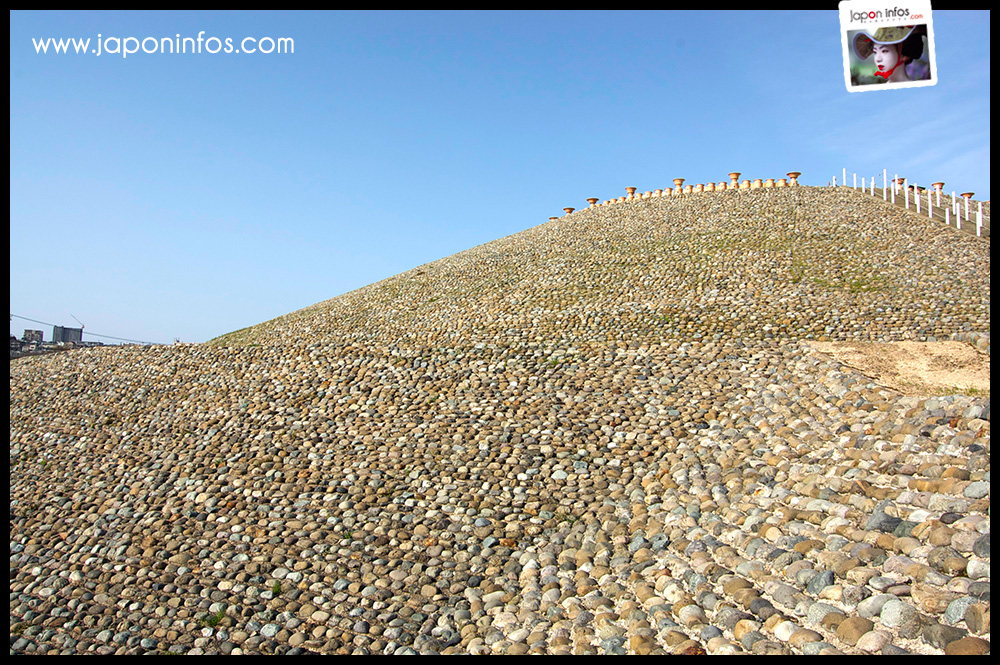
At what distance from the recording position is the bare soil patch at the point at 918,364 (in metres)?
11.2

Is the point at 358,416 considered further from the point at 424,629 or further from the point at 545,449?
the point at 424,629

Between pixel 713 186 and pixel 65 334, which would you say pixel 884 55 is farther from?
pixel 65 334

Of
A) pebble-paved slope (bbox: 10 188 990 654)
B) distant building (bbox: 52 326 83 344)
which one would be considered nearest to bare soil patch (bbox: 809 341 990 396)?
pebble-paved slope (bbox: 10 188 990 654)

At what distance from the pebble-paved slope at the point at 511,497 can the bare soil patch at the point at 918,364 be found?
688 mm

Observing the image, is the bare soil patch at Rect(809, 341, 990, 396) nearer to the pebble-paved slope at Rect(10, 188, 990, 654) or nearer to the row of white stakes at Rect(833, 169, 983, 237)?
the pebble-paved slope at Rect(10, 188, 990, 654)

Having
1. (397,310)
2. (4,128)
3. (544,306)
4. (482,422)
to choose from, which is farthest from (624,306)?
(4,128)

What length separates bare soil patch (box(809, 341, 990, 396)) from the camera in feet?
36.8

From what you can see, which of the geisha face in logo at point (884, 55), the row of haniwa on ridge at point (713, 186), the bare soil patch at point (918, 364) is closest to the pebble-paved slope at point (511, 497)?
the bare soil patch at point (918, 364)

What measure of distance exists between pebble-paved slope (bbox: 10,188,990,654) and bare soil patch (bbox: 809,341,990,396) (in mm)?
688

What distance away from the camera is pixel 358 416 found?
12.9 meters

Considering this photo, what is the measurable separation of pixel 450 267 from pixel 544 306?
10.1 meters

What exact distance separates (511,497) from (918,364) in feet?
32.0

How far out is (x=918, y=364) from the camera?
13016mm

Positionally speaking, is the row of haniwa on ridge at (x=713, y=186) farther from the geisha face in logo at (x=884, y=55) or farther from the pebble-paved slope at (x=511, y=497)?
the geisha face in logo at (x=884, y=55)
